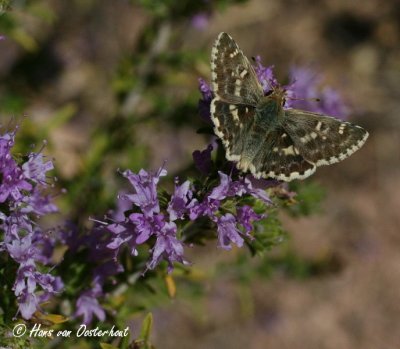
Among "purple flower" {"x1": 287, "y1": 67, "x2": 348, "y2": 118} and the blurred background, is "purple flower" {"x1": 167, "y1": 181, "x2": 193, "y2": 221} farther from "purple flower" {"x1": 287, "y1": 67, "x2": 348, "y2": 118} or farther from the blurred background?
the blurred background

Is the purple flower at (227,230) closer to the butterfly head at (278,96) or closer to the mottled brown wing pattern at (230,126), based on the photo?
the mottled brown wing pattern at (230,126)

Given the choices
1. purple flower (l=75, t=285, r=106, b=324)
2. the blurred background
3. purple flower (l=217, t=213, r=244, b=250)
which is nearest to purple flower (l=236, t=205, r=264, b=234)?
purple flower (l=217, t=213, r=244, b=250)

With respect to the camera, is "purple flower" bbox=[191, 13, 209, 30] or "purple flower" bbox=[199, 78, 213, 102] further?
"purple flower" bbox=[191, 13, 209, 30]

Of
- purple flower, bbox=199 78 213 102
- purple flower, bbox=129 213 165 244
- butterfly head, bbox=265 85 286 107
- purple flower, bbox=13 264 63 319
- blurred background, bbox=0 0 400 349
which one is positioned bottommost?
blurred background, bbox=0 0 400 349

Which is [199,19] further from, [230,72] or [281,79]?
[230,72]

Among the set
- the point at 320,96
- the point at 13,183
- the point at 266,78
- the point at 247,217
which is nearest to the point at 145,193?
the point at 247,217
